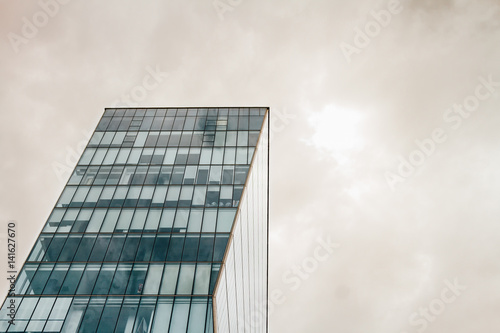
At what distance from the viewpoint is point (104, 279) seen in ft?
88.2

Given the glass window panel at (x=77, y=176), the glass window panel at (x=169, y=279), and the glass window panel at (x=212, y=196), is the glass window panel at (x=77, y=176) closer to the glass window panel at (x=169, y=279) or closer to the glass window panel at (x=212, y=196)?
the glass window panel at (x=212, y=196)

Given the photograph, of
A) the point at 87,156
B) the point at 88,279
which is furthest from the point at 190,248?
the point at 87,156

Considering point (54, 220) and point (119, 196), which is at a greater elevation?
point (119, 196)

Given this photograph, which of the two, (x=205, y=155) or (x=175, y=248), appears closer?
(x=175, y=248)

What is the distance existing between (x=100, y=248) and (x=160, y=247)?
198 inches

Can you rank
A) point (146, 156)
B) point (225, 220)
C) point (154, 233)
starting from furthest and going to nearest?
1. point (146, 156)
2. point (225, 220)
3. point (154, 233)

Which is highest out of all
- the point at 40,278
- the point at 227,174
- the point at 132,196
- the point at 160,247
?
the point at 227,174

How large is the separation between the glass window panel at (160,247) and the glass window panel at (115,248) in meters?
2.87

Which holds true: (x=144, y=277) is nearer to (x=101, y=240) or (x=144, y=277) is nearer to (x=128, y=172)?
(x=101, y=240)

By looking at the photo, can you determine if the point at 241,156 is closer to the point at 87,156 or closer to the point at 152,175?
the point at 152,175

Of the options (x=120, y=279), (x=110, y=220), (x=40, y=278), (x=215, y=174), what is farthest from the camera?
(x=215, y=174)

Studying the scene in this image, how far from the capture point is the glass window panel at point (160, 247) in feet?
92.2

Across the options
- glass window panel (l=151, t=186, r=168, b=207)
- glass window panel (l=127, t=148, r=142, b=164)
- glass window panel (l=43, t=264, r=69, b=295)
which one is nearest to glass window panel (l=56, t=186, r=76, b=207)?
glass window panel (l=127, t=148, r=142, b=164)

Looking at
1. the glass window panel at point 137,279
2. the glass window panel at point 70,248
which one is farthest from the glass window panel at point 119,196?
the glass window panel at point 137,279
